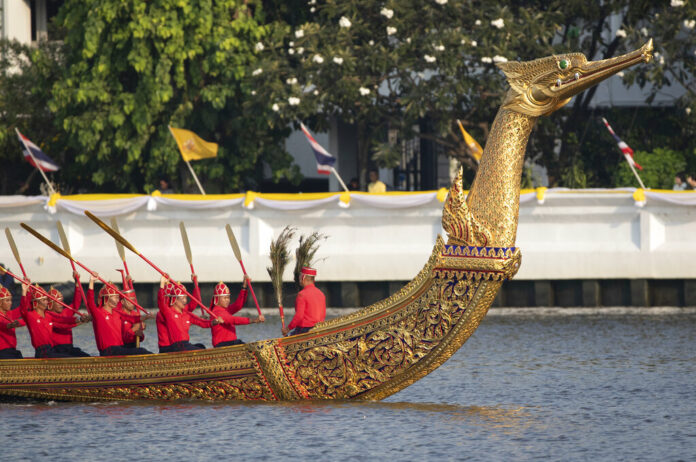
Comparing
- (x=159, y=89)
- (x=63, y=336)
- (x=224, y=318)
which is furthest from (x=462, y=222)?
(x=159, y=89)

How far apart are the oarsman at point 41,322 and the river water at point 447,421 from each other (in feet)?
2.07

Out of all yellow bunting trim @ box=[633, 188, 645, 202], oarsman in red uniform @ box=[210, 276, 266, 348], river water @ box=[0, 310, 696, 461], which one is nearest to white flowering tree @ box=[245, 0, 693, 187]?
yellow bunting trim @ box=[633, 188, 645, 202]

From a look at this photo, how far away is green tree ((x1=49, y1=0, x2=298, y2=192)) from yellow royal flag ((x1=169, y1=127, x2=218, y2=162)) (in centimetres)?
121

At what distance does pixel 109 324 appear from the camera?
15461 mm

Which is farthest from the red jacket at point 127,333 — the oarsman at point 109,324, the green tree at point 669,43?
the green tree at point 669,43

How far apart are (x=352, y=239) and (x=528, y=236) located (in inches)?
122

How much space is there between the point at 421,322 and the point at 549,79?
275 centimetres

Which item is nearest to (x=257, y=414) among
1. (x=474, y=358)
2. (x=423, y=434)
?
(x=423, y=434)

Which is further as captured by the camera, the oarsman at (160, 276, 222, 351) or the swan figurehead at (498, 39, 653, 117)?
the oarsman at (160, 276, 222, 351)

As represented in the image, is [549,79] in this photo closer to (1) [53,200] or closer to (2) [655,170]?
(2) [655,170]

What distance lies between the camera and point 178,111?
27781 millimetres

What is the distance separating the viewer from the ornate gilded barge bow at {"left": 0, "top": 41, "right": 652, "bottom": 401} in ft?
44.8

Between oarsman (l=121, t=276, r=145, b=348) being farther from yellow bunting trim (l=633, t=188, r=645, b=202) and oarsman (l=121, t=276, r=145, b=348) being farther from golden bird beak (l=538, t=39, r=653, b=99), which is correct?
yellow bunting trim (l=633, t=188, r=645, b=202)

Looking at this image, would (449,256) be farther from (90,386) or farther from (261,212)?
(261,212)
